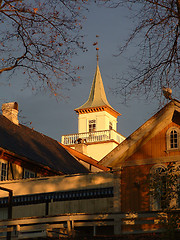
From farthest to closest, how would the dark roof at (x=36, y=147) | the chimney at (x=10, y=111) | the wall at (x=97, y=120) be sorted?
the wall at (x=97, y=120) → the chimney at (x=10, y=111) → the dark roof at (x=36, y=147)

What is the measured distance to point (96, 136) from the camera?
204ft

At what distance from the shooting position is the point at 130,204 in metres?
22.0

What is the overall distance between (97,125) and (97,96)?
6.00 metres

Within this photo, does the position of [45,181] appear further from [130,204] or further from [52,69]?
[52,69]

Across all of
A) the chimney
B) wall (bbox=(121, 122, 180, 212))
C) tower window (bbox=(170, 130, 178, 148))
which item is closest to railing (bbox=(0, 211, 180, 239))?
wall (bbox=(121, 122, 180, 212))

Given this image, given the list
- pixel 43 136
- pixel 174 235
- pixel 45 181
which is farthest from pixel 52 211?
pixel 43 136

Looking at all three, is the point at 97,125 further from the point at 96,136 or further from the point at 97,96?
the point at 97,96

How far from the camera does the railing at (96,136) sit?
6153cm

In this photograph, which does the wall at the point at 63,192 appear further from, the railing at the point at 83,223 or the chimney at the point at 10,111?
the chimney at the point at 10,111

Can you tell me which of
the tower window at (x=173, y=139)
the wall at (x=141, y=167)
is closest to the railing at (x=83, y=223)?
the wall at (x=141, y=167)

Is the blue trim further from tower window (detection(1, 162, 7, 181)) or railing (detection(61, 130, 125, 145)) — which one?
railing (detection(61, 130, 125, 145))

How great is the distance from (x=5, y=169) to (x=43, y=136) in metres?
10.8

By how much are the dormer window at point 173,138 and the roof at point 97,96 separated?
45144 mm

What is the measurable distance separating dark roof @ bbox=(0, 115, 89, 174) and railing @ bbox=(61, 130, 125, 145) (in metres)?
20.8
